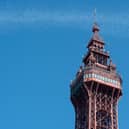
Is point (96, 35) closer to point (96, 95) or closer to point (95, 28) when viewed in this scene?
point (95, 28)

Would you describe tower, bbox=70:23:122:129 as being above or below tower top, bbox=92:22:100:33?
below

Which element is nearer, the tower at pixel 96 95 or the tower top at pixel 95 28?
the tower at pixel 96 95

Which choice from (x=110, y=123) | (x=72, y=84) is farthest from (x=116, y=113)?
(x=72, y=84)

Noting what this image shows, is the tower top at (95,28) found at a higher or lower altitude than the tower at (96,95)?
higher

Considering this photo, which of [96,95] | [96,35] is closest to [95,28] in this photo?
[96,35]

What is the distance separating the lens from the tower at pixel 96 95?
543ft

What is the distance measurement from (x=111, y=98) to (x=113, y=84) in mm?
3906

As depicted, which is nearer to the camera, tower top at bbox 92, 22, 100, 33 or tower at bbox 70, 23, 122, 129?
tower at bbox 70, 23, 122, 129

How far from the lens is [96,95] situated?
16738 centimetres

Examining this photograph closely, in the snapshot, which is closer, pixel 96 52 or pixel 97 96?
pixel 97 96

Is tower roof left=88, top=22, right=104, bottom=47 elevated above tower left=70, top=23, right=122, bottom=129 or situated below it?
above

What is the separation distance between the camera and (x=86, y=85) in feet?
545

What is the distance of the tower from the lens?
16550 cm

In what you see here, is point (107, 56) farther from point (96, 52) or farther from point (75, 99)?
point (75, 99)
